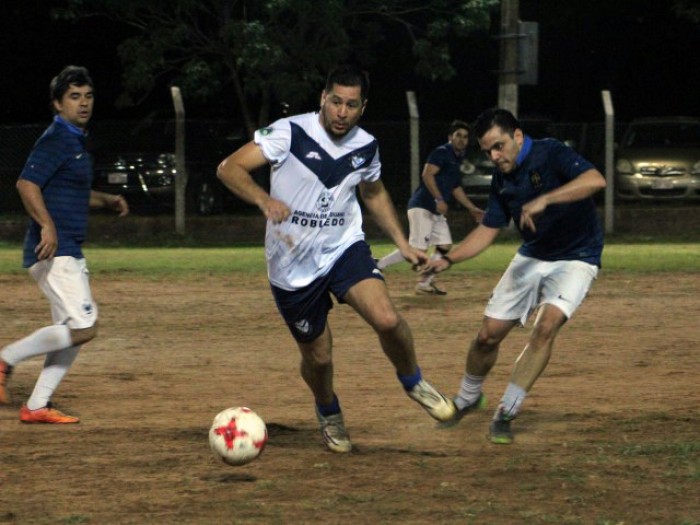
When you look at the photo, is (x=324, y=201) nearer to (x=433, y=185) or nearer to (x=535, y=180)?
(x=535, y=180)

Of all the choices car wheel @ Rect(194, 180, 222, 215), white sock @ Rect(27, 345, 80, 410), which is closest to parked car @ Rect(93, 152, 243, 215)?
car wheel @ Rect(194, 180, 222, 215)

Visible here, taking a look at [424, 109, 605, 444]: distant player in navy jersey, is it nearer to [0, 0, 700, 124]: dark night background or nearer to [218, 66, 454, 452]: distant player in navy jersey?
[218, 66, 454, 452]: distant player in navy jersey

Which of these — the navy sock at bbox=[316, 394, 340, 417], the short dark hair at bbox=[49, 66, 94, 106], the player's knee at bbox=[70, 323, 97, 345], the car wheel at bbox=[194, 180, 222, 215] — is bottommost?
the car wheel at bbox=[194, 180, 222, 215]

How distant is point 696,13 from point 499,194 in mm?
20549

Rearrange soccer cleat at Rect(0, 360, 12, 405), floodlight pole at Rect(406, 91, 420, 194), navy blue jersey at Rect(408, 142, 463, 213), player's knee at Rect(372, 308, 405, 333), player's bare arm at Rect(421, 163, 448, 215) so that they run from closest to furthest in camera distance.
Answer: player's knee at Rect(372, 308, 405, 333), soccer cleat at Rect(0, 360, 12, 405), player's bare arm at Rect(421, 163, 448, 215), navy blue jersey at Rect(408, 142, 463, 213), floodlight pole at Rect(406, 91, 420, 194)

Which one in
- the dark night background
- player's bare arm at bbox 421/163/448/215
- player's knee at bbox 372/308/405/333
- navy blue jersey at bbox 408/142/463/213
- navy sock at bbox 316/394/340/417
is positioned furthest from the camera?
the dark night background

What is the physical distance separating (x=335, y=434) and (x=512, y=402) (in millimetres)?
981

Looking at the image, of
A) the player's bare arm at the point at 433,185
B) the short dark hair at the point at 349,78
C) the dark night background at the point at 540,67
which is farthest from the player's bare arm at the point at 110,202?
the dark night background at the point at 540,67

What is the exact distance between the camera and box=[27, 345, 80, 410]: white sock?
334 inches

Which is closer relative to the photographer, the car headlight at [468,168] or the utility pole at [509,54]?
the utility pole at [509,54]

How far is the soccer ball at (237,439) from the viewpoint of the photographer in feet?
23.2

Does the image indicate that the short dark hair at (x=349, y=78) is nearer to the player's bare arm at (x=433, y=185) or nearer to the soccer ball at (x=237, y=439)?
the soccer ball at (x=237, y=439)

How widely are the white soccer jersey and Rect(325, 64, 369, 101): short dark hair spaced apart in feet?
0.82

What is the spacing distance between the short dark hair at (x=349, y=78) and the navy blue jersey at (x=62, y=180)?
1.76 metres
